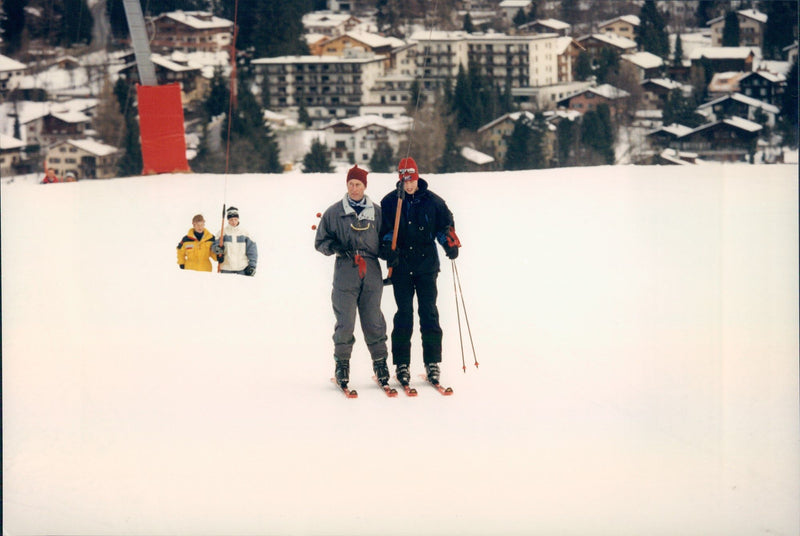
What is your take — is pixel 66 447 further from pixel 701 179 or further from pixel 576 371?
pixel 701 179

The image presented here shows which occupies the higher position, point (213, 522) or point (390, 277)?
point (390, 277)

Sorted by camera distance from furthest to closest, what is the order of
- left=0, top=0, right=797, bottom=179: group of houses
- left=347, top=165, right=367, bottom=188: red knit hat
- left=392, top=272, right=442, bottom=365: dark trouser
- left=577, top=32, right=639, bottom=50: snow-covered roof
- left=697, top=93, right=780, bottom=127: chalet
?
left=577, top=32, right=639, bottom=50: snow-covered roof < left=697, top=93, right=780, bottom=127: chalet < left=0, top=0, right=797, bottom=179: group of houses < left=392, top=272, right=442, bottom=365: dark trouser < left=347, top=165, right=367, bottom=188: red knit hat

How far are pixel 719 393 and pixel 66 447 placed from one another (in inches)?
138

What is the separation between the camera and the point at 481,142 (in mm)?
22703

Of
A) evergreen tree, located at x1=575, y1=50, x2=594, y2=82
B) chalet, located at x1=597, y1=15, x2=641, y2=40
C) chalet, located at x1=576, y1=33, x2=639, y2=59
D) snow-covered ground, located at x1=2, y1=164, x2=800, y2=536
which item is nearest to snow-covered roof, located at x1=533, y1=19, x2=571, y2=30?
chalet, located at x1=576, y1=33, x2=639, y2=59

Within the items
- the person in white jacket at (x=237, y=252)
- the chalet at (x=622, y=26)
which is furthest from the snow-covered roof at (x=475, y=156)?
the person in white jacket at (x=237, y=252)

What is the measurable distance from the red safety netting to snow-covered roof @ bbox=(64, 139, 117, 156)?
20.1ft

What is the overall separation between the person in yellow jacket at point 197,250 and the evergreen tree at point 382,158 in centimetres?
1245

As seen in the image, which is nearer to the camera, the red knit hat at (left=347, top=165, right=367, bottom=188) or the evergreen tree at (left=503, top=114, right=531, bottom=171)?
the red knit hat at (left=347, top=165, right=367, bottom=188)

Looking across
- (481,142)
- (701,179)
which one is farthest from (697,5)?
(701,179)

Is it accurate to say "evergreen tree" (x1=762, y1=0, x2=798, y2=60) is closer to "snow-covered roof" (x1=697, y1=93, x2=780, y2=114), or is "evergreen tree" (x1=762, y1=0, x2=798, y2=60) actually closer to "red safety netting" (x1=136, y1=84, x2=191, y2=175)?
Result: "snow-covered roof" (x1=697, y1=93, x2=780, y2=114)

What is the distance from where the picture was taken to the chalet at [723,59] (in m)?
24.5

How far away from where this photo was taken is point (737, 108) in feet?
79.5

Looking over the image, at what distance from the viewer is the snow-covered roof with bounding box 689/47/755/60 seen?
2458 cm
